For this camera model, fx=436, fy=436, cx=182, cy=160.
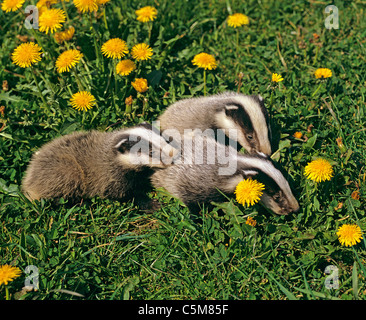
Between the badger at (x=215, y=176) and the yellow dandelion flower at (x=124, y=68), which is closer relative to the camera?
the badger at (x=215, y=176)

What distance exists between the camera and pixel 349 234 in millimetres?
4117

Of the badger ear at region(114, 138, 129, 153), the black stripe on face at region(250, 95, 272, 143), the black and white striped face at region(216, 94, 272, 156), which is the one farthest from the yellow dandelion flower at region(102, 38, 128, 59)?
the black stripe on face at region(250, 95, 272, 143)

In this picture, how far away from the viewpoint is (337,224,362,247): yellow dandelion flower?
162 inches

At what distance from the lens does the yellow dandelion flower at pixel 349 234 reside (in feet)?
13.5

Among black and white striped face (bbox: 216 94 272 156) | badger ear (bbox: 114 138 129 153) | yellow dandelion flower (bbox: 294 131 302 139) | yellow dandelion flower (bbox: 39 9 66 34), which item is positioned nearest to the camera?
yellow dandelion flower (bbox: 39 9 66 34)

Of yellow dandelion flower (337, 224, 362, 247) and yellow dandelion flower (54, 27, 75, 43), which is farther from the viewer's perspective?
yellow dandelion flower (54, 27, 75, 43)

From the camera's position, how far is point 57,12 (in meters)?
5.04

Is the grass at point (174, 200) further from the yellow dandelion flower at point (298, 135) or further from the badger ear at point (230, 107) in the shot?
the badger ear at point (230, 107)

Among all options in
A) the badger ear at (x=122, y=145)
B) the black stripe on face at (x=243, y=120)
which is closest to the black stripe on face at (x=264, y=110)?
the black stripe on face at (x=243, y=120)

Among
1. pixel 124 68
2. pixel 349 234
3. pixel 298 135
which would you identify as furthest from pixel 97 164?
pixel 349 234

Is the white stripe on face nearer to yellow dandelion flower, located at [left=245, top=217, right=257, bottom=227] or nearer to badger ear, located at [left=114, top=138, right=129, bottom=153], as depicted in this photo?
yellow dandelion flower, located at [left=245, top=217, right=257, bottom=227]

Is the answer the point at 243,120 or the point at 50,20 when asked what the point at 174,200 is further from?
the point at 50,20

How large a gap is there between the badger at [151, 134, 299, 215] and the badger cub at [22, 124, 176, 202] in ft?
0.64

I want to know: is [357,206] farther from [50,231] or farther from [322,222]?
[50,231]
